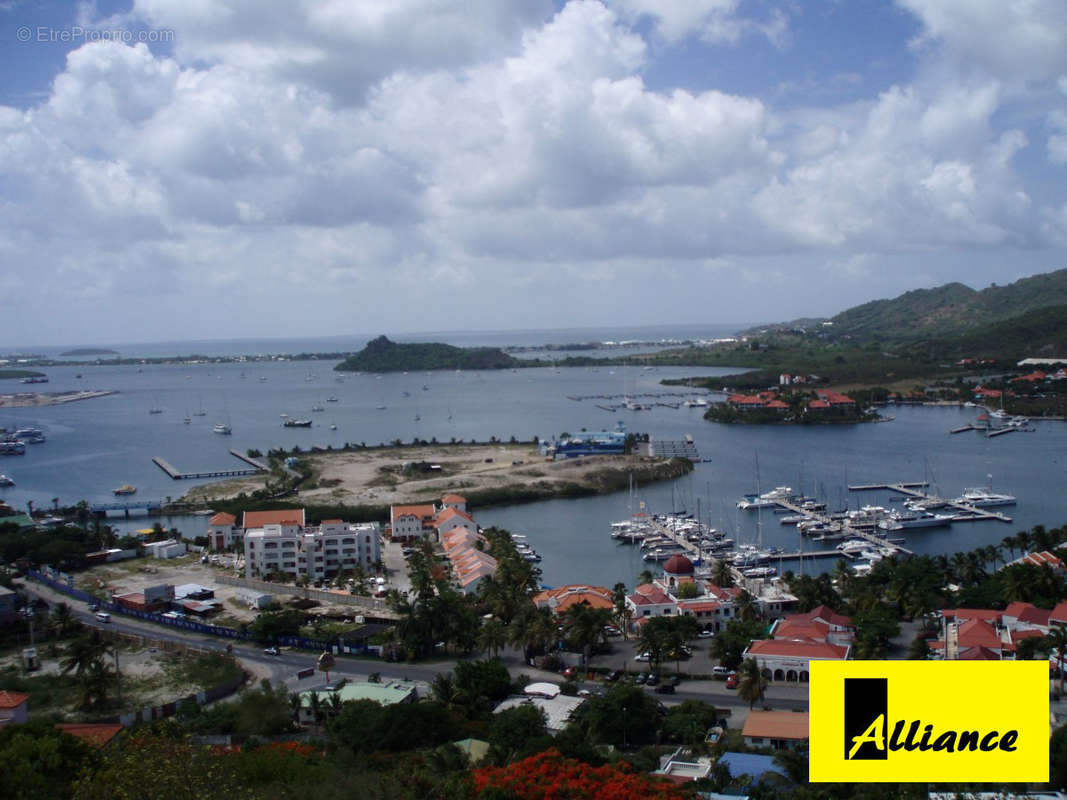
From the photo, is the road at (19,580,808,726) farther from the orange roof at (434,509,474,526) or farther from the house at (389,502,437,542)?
the orange roof at (434,509,474,526)

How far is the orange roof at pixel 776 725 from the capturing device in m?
11.6

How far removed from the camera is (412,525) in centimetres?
2692

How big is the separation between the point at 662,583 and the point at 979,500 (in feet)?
49.6

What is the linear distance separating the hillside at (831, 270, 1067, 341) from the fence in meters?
91.5

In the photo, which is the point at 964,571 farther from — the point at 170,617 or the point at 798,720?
the point at 170,617

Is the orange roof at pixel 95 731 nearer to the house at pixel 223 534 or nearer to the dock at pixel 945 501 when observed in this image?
the house at pixel 223 534

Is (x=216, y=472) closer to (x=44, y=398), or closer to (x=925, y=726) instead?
(x=925, y=726)

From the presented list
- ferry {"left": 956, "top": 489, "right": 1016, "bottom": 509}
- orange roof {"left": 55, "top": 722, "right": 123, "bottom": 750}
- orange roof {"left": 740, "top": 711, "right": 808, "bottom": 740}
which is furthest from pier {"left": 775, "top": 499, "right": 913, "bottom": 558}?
orange roof {"left": 55, "top": 722, "right": 123, "bottom": 750}

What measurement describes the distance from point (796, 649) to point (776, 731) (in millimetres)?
3143

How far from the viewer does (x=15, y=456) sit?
48.1m

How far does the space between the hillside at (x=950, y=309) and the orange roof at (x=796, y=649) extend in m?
91.6

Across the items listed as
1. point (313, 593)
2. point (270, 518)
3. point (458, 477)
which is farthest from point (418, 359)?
point (313, 593)

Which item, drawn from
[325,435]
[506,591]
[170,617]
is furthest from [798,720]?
[325,435]

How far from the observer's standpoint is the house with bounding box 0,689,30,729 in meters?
12.4
